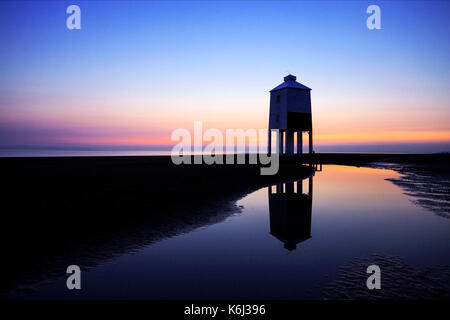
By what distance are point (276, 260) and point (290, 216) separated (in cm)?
478

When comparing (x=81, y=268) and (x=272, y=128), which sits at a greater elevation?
(x=272, y=128)

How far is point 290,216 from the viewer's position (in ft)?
36.5

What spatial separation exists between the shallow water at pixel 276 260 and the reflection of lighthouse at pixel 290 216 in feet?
0.13

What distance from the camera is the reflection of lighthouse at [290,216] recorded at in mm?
8422

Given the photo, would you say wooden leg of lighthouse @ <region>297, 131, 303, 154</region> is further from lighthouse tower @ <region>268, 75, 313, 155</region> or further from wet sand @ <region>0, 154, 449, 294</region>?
wet sand @ <region>0, 154, 449, 294</region>

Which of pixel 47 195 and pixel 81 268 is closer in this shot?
pixel 81 268

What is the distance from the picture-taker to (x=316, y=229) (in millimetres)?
9242

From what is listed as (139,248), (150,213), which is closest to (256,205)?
(150,213)

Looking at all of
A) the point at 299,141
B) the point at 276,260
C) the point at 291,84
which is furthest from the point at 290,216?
the point at 299,141

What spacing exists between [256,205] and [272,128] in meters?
23.4

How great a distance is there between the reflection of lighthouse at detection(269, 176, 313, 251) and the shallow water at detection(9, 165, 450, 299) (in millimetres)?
38

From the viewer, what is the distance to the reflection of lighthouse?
27.6 ft

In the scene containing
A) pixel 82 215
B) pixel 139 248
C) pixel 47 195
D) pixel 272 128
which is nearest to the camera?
pixel 139 248
